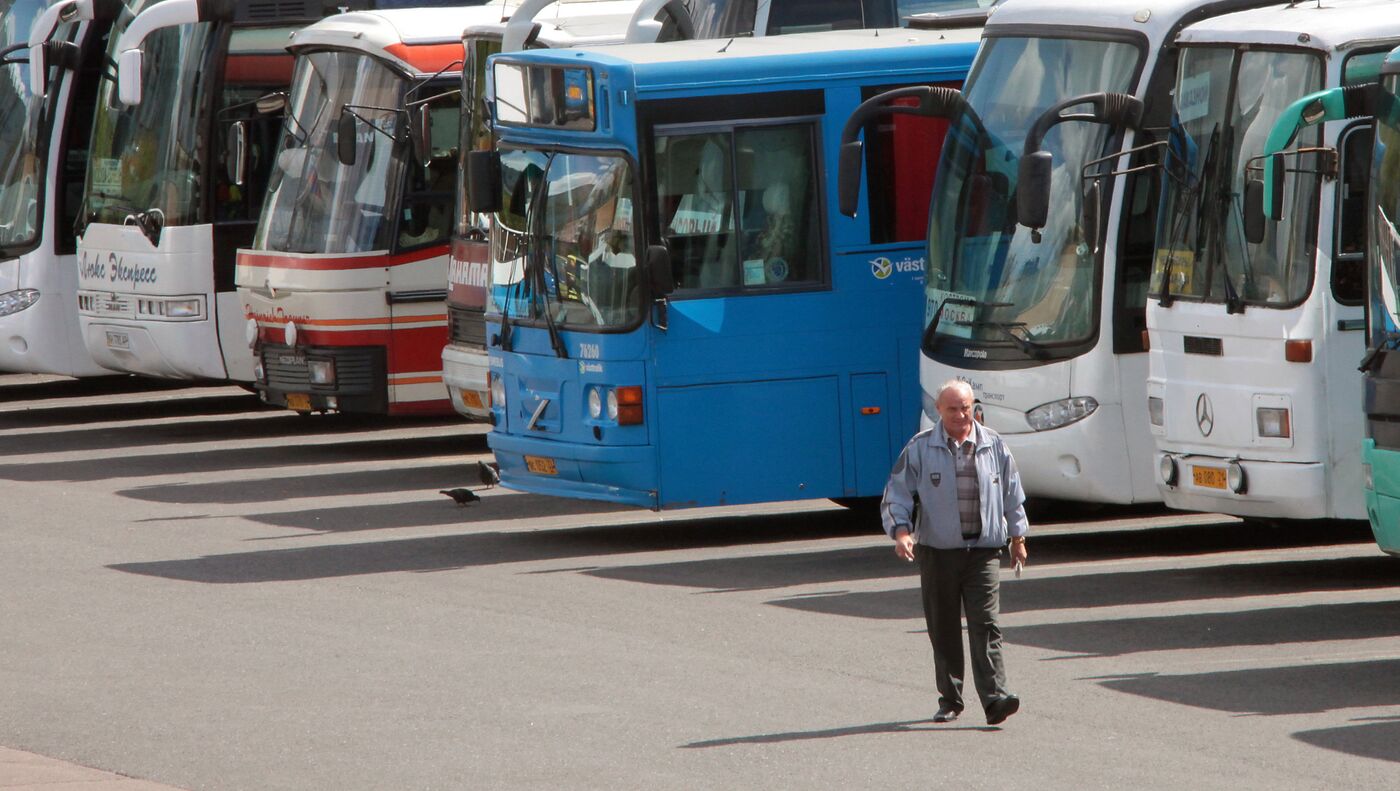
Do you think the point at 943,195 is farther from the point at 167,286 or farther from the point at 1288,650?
the point at 167,286

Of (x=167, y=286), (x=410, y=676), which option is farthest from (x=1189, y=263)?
(x=167, y=286)

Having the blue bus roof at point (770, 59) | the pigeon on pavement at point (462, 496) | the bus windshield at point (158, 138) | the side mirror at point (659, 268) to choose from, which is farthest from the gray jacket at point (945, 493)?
the bus windshield at point (158, 138)

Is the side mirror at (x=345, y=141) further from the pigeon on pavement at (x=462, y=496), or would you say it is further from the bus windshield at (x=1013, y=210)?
the bus windshield at (x=1013, y=210)

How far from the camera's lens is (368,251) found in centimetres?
1850

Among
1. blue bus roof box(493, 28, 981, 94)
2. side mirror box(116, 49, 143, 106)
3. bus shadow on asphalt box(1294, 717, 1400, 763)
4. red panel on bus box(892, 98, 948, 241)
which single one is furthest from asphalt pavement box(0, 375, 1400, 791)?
side mirror box(116, 49, 143, 106)

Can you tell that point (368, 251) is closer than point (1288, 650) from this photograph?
No

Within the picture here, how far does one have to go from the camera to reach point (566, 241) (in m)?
14.4

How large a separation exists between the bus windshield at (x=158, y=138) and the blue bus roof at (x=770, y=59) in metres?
5.75

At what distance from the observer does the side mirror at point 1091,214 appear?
43.1ft

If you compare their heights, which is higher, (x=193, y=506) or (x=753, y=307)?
(x=753, y=307)

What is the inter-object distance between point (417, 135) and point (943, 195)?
17.0 feet

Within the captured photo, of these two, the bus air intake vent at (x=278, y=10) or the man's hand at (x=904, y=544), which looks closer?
the man's hand at (x=904, y=544)

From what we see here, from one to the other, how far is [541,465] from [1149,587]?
12.4 feet

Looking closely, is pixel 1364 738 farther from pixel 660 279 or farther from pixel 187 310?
pixel 187 310
